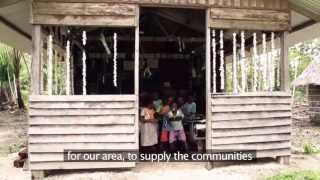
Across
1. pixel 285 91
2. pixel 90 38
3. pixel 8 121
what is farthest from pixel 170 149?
pixel 8 121

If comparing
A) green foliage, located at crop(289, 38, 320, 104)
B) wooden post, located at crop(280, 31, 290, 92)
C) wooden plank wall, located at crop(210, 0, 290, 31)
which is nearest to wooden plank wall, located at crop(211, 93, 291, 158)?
wooden post, located at crop(280, 31, 290, 92)

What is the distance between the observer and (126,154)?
32.0 feet

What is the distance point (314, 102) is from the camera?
24141 mm

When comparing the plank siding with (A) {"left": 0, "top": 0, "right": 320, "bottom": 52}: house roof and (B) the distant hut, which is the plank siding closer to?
(A) {"left": 0, "top": 0, "right": 320, "bottom": 52}: house roof

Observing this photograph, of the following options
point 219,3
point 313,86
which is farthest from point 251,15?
point 313,86

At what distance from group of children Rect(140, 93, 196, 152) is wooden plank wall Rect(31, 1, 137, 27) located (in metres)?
2.36

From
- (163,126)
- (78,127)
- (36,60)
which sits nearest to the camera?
(36,60)

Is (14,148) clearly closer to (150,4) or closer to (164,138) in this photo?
(164,138)

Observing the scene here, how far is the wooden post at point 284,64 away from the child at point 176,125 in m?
2.40

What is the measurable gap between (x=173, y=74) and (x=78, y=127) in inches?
281

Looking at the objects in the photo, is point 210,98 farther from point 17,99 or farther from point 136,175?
point 17,99

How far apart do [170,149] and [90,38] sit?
3.98 metres

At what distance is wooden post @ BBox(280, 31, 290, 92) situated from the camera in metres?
10.6

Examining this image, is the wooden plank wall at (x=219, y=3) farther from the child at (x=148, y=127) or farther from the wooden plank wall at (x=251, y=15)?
the child at (x=148, y=127)
